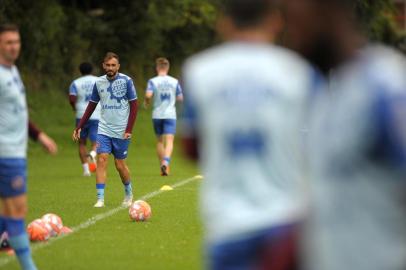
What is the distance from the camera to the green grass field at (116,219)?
1170 cm

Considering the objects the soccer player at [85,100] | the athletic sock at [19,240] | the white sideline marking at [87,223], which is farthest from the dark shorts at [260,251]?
the soccer player at [85,100]

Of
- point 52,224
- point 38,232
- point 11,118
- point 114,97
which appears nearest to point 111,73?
point 114,97

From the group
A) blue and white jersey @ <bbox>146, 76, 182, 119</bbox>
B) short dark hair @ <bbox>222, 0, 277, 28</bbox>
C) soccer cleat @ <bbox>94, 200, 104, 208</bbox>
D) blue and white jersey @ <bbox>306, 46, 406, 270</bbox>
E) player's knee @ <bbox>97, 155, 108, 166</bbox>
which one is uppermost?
short dark hair @ <bbox>222, 0, 277, 28</bbox>

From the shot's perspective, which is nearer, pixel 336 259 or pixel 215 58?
pixel 336 259

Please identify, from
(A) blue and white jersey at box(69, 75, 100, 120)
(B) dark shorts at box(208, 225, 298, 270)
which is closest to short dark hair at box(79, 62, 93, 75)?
(A) blue and white jersey at box(69, 75, 100, 120)

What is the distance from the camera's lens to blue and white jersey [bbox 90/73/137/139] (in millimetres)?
17172

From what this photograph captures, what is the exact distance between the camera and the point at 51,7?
1601 inches

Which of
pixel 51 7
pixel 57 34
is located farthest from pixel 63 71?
pixel 51 7

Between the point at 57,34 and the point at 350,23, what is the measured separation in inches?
1542

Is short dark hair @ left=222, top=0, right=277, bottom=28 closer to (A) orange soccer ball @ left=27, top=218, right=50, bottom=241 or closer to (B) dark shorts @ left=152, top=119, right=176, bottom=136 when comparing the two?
(A) orange soccer ball @ left=27, top=218, right=50, bottom=241

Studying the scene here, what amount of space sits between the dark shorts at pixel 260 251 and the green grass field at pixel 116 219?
22.5 inches

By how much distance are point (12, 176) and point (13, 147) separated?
23 centimetres

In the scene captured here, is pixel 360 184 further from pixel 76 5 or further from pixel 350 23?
pixel 76 5

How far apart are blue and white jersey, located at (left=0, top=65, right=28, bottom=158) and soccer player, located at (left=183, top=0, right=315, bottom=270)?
14.6 ft
